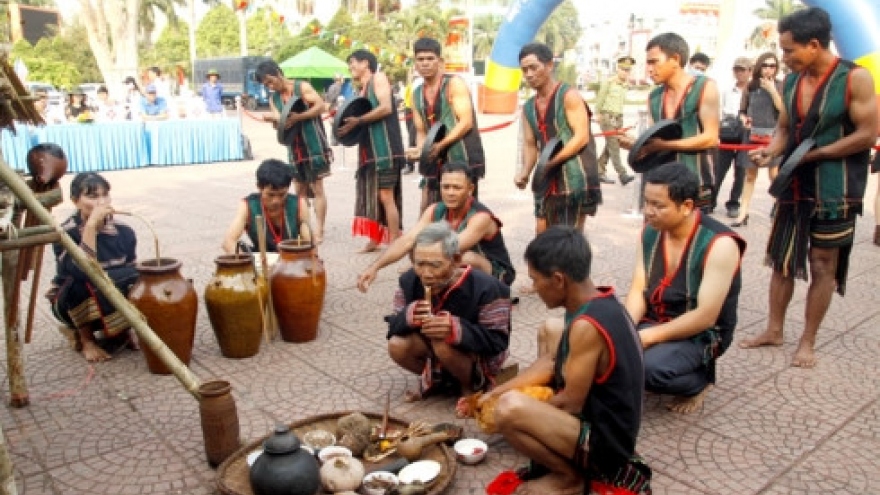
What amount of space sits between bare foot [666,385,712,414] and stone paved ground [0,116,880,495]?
0.04m

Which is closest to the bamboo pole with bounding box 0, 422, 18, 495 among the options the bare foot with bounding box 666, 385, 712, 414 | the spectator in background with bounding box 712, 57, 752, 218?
the bare foot with bounding box 666, 385, 712, 414

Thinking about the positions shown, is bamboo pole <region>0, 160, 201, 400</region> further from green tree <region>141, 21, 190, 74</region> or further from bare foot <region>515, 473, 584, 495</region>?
green tree <region>141, 21, 190, 74</region>

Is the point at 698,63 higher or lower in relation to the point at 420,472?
higher

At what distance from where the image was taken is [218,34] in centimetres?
5678

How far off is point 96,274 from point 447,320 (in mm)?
1398

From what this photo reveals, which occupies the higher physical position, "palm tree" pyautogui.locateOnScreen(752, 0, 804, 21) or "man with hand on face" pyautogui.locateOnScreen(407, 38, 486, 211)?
"palm tree" pyautogui.locateOnScreen(752, 0, 804, 21)

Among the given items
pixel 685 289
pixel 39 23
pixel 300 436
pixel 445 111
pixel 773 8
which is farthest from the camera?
pixel 773 8

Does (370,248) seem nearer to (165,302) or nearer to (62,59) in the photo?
(165,302)

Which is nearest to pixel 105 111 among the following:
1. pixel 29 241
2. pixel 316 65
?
pixel 29 241

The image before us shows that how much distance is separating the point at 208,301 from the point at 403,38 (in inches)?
1707

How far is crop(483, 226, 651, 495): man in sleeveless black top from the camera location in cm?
232

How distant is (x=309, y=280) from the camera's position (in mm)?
4059

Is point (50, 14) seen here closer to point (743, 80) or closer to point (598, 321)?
point (743, 80)

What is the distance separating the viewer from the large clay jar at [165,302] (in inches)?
140
